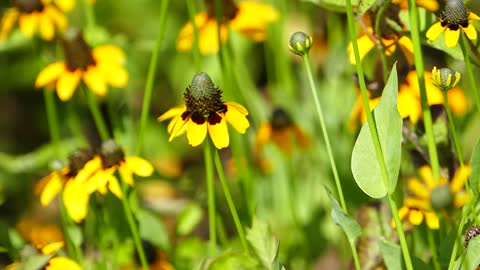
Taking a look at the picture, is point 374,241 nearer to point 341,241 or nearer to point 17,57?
point 341,241

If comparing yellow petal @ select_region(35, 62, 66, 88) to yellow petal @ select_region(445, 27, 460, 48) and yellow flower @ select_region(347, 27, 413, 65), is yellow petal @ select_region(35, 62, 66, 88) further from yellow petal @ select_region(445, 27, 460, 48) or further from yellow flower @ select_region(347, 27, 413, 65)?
yellow petal @ select_region(445, 27, 460, 48)

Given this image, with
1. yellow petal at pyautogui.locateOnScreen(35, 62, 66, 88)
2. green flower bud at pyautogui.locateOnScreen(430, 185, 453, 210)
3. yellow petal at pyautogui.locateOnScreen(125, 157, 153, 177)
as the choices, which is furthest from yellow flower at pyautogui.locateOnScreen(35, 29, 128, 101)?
green flower bud at pyautogui.locateOnScreen(430, 185, 453, 210)

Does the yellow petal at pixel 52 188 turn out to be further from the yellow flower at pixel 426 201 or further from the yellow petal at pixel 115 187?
the yellow flower at pixel 426 201

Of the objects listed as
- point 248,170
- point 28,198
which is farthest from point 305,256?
point 28,198

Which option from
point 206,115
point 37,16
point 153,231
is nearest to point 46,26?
point 37,16

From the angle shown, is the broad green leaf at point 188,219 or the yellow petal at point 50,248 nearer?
the yellow petal at point 50,248

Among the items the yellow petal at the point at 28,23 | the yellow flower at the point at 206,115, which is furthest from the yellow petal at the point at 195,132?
the yellow petal at the point at 28,23

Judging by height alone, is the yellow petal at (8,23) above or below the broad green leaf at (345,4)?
above

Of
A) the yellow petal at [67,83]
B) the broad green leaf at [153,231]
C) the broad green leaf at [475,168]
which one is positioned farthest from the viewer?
the broad green leaf at [153,231]
